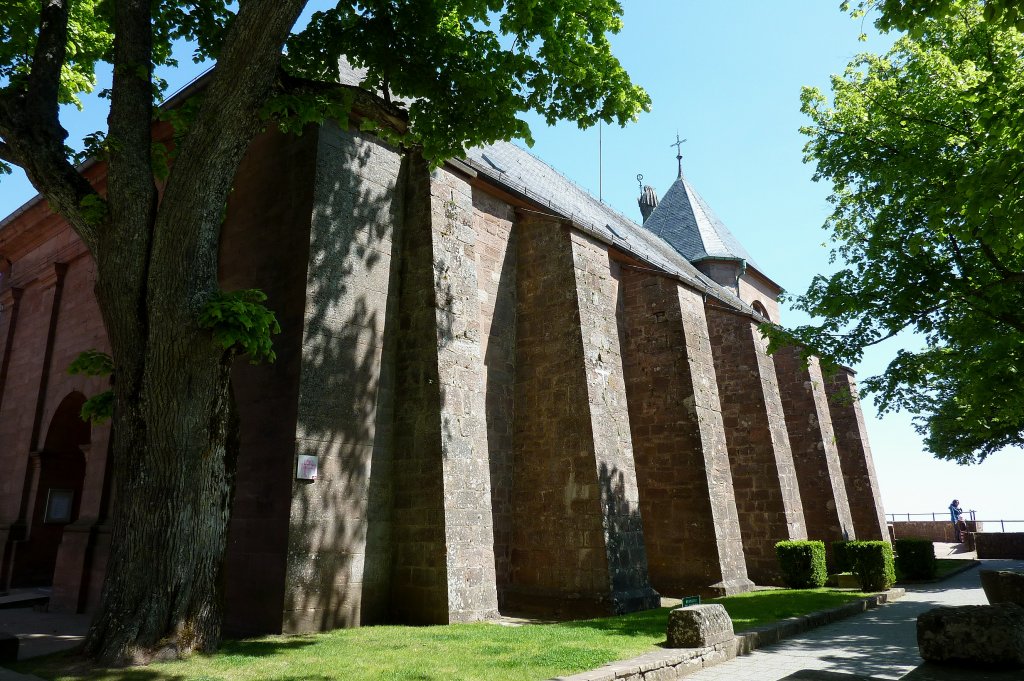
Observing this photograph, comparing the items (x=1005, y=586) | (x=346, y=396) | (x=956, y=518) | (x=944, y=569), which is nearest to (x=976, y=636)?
(x=1005, y=586)

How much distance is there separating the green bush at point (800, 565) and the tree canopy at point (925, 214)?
134 inches

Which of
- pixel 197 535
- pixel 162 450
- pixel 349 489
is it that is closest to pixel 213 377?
pixel 162 450

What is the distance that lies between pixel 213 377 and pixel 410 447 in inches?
126

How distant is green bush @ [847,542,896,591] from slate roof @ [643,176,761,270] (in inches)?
521

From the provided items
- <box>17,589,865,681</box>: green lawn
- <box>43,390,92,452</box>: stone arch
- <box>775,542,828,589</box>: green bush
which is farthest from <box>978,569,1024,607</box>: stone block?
<box>43,390,92,452</box>: stone arch

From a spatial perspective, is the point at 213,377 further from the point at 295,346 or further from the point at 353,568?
the point at 353,568

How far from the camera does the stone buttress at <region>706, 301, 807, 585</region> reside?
1423 centimetres

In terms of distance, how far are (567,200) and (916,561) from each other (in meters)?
12.5

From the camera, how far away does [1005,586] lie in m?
7.16

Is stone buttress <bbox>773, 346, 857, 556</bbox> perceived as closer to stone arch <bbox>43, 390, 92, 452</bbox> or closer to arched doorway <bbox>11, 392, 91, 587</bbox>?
stone arch <bbox>43, 390, 92, 452</bbox>

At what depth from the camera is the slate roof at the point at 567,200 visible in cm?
1247

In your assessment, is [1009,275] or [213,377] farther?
[1009,275]

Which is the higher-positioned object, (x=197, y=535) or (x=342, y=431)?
(x=342, y=431)

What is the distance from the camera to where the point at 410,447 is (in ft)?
28.4
